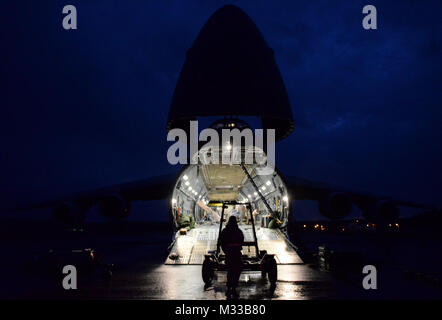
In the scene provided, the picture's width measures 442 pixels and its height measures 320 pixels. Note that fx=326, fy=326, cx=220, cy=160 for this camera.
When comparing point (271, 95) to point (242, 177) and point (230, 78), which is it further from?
point (242, 177)

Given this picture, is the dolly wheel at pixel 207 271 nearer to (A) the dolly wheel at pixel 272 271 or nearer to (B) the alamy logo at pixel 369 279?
(A) the dolly wheel at pixel 272 271

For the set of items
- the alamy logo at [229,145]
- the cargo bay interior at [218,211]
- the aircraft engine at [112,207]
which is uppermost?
the alamy logo at [229,145]

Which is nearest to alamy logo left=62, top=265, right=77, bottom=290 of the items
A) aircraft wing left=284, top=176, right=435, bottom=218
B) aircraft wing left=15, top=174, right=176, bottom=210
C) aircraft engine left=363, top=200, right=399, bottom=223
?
aircraft wing left=15, top=174, right=176, bottom=210

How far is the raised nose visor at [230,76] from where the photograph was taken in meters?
10.3

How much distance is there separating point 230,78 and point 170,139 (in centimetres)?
429

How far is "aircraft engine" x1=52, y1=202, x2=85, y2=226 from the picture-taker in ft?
45.6

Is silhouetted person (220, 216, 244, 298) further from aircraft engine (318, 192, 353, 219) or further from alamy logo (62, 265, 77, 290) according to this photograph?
aircraft engine (318, 192, 353, 219)

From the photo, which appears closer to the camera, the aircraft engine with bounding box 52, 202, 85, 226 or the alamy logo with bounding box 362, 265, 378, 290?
the alamy logo with bounding box 362, 265, 378, 290

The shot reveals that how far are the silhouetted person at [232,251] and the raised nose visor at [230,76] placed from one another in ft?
13.1

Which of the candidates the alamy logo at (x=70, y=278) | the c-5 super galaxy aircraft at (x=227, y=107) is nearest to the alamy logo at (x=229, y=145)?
the c-5 super galaxy aircraft at (x=227, y=107)

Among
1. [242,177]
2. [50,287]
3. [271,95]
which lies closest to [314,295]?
[271,95]

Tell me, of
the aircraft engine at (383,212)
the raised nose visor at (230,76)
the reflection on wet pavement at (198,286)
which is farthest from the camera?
the aircraft engine at (383,212)

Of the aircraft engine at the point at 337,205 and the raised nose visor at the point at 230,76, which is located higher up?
the raised nose visor at the point at 230,76

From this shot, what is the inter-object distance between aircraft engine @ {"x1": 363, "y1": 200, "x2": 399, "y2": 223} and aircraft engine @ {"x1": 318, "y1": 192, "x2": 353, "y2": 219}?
5.26ft
